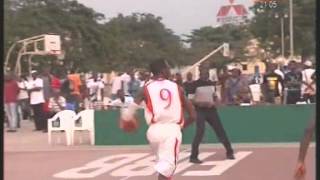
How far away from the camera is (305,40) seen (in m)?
43.9

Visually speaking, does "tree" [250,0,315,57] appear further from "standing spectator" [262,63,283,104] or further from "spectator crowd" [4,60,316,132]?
"spectator crowd" [4,60,316,132]

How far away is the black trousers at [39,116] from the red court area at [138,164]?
13.0 ft

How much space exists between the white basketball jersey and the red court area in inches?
112

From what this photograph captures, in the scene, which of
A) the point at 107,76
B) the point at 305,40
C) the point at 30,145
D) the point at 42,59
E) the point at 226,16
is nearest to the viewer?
the point at 30,145

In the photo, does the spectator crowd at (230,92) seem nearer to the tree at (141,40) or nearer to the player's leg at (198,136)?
the player's leg at (198,136)

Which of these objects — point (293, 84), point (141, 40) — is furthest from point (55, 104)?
point (141, 40)

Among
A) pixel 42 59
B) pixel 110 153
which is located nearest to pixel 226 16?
pixel 110 153

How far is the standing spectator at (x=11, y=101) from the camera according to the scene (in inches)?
712

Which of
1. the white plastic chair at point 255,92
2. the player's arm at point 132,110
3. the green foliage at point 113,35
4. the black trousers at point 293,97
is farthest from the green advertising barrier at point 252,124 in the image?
the green foliage at point 113,35

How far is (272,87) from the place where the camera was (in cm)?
1788

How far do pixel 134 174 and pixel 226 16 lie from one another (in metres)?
6.56

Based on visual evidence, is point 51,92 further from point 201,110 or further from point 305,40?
point 305,40

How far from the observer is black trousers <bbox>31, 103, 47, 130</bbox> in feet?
58.9

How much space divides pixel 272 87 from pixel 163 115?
1077 centimetres
